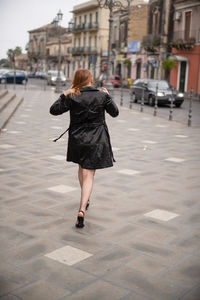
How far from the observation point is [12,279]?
3193 millimetres

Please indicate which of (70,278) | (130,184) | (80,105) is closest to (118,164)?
(130,184)

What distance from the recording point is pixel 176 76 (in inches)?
1460

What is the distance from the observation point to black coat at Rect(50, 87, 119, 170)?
4305 millimetres

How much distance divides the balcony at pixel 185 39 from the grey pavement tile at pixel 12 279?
108ft

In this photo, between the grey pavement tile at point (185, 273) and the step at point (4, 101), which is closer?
the grey pavement tile at point (185, 273)

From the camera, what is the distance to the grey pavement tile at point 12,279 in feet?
10.0

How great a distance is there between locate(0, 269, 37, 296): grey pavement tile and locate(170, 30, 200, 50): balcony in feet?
108

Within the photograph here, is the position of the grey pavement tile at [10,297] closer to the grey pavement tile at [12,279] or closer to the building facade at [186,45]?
the grey pavement tile at [12,279]

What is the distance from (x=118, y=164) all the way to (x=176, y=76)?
31.0 metres

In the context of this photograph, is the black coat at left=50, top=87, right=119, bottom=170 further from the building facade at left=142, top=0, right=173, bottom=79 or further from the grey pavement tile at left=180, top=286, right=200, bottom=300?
the building facade at left=142, top=0, right=173, bottom=79

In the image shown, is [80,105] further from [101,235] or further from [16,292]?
[16,292]

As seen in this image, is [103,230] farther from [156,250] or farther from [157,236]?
[156,250]

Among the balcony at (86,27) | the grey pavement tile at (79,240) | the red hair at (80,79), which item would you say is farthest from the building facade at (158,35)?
the grey pavement tile at (79,240)

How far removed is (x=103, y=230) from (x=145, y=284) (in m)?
1.16
